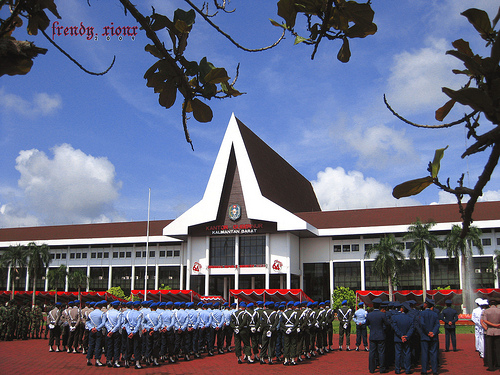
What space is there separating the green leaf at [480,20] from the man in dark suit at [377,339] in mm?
11187

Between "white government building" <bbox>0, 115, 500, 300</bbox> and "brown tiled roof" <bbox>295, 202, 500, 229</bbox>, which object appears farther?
"brown tiled roof" <bbox>295, 202, 500, 229</bbox>

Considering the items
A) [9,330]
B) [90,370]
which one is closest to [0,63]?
[90,370]

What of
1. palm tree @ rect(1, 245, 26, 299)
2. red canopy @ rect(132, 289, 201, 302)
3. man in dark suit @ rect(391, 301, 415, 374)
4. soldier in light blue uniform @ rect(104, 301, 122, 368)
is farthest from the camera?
palm tree @ rect(1, 245, 26, 299)

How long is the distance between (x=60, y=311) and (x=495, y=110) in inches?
682

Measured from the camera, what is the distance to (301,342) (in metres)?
13.6

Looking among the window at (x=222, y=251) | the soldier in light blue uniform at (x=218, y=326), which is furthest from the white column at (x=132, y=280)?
the soldier in light blue uniform at (x=218, y=326)

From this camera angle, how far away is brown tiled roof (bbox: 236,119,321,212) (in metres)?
44.5

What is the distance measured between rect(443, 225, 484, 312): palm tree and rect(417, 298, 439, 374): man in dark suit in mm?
23902

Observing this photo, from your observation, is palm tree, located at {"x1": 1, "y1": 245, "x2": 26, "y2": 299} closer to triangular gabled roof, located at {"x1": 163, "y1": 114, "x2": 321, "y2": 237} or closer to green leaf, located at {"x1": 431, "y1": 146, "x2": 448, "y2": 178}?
triangular gabled roof, located at {"x1": 163, "y1": 114, "x2": 321, "y2": 237}

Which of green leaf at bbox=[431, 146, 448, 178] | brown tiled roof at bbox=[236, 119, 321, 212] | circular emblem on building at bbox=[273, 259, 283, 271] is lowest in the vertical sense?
circular emblem on building at bbox=[273, 259, 283, 271]

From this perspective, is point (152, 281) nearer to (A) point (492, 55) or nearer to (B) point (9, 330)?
(B) point (9, 330)

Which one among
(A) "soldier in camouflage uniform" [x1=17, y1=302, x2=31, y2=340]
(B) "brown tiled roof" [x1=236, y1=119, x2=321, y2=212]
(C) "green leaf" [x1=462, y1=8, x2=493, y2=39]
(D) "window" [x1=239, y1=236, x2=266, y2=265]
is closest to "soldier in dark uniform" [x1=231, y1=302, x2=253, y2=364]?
(A) "soldier in camouflage uniform" [x1=17, y1=302, x2=31, y2=340]

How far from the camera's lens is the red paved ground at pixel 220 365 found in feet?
38.4

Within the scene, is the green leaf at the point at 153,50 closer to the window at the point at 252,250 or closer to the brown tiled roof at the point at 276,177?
the window at the point at 252,250
